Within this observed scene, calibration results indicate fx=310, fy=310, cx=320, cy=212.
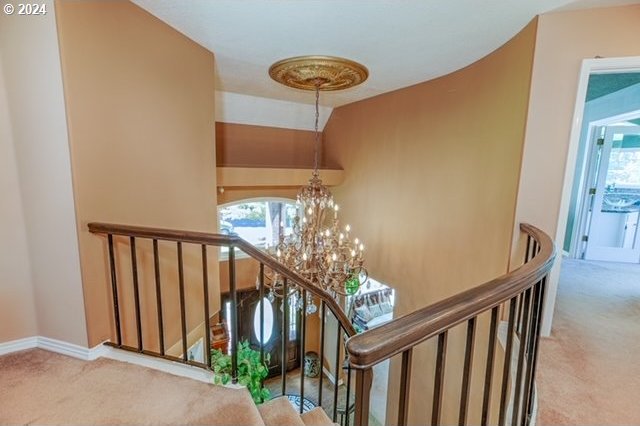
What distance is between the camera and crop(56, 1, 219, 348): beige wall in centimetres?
183

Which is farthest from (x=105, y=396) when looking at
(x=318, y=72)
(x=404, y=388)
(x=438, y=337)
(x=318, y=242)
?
(x=318, y=72)

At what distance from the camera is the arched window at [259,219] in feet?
18.6

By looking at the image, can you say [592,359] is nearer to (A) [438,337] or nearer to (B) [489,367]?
(B) [489,367]

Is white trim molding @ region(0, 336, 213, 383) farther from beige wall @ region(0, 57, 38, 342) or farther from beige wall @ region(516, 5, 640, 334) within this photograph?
beige wall @ region(516, 5, 640, 334)

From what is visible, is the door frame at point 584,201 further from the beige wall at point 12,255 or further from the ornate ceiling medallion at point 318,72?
the beige wall at point 12,255

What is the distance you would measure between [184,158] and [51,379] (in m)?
1.74

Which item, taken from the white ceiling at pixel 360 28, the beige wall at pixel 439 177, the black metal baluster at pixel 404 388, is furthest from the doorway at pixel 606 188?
the black metal baluster at pixel 404 388

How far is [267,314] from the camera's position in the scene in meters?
6.75

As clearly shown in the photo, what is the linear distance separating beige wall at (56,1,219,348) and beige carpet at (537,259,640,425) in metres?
2.60

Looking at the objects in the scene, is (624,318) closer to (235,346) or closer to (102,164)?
(235,346)

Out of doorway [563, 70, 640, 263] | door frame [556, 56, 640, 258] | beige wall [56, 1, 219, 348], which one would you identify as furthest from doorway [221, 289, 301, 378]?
doorway [563, 70, 640, 263]

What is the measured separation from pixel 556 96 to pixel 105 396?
345 centimetres

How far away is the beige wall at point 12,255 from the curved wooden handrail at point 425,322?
2362 mm

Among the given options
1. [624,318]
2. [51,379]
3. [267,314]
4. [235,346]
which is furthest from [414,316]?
[267,314]
